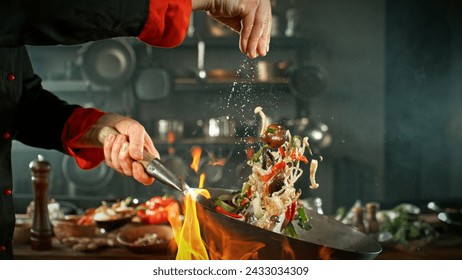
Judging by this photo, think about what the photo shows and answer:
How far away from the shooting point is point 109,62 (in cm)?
253

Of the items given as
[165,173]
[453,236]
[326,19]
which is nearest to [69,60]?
[326,19]

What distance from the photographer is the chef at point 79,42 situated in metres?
0.61

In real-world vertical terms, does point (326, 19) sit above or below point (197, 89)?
above

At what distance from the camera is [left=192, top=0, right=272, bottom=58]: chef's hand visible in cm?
75

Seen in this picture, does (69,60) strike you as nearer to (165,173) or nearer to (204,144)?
(204,144)

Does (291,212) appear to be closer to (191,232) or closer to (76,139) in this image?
(191,232)

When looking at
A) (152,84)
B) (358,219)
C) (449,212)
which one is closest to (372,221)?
(358,219)

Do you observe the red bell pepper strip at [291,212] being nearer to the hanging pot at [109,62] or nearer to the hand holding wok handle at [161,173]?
the hand holding wok handle at [161,173]

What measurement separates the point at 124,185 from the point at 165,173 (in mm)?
2025

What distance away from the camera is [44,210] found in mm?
1410

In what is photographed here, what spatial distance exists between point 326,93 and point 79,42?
6.14 ft

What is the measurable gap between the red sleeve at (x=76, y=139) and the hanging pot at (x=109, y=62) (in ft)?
5.07

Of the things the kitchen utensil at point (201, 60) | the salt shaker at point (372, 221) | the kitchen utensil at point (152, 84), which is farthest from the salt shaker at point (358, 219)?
the kitchen utensil at point (152, 84)
